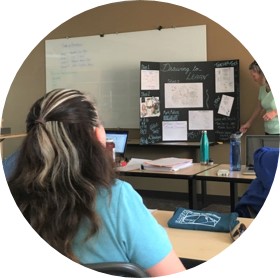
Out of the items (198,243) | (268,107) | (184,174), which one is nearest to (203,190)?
(268,107)

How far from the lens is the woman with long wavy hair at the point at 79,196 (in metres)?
1.07

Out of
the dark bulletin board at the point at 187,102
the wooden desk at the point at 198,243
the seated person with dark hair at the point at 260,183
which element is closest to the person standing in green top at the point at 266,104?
the dark bulletin board at the point at 187,102

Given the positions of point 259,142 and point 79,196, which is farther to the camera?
point 259,142

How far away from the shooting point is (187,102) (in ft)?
15.2

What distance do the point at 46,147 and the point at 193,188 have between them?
84.7 inches

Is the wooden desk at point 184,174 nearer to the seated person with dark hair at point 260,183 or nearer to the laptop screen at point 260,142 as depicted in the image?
the laptop screen at point 260,142

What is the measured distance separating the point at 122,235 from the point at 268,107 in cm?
335

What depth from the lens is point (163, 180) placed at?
16.3 ft

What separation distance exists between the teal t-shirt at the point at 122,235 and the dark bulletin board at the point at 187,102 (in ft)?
11.5

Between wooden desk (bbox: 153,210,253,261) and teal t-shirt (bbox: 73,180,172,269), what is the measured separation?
353 millimetres

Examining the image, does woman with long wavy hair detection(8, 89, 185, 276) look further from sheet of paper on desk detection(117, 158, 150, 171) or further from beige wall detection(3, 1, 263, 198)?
beige wall detection(3, 1, 263, 198)

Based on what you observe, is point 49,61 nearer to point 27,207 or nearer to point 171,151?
point 171,151

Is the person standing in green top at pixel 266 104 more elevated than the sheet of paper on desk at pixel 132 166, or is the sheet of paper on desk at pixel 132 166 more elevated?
the person standing in green top at pixel 266 104

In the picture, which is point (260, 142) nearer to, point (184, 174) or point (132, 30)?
point (184, 174)
